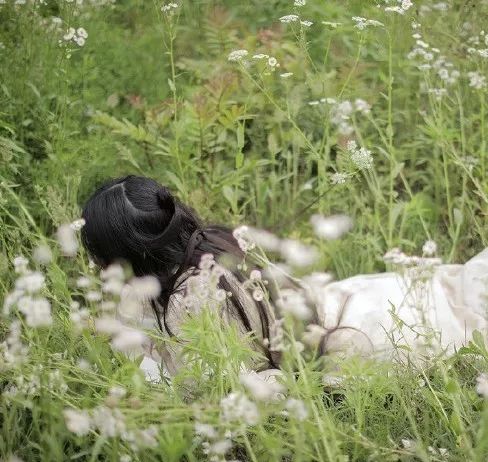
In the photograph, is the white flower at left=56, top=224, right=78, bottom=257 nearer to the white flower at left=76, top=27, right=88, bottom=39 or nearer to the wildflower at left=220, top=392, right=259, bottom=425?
the wildflower at left=220, top=392, right=259, bottom=425

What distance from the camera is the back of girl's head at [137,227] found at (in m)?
2.40

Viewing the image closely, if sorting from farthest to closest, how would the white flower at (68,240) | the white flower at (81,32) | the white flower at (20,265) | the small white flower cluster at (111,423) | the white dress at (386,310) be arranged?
the white flower at (81,32) < the white dress at (386,310) < the white flower at (68,240) < the white flower at (20,265) < the small white flower cluster at (111,423)

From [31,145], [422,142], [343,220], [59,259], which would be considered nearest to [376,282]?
[343,220]

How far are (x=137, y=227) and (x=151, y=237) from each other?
5 cm

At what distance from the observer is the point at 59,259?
3.04 m

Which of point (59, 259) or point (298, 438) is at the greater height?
point (298, 438)

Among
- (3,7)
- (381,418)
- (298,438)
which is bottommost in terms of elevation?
(381,418)

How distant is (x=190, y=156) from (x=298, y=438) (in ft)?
7.30

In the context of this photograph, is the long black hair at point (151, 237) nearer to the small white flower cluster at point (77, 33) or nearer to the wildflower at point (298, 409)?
the small white flower cluster at point (77, 33)

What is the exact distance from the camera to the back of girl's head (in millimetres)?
2398

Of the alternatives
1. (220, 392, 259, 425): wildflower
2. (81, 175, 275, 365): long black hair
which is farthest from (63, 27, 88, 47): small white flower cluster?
(220, 392, 259, 425): wildflower

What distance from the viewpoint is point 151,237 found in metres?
2.42

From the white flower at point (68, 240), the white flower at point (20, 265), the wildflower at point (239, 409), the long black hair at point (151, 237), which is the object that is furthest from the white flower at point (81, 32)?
the wildflower at point (239, 409)

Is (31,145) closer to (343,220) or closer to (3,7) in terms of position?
(3,7)
